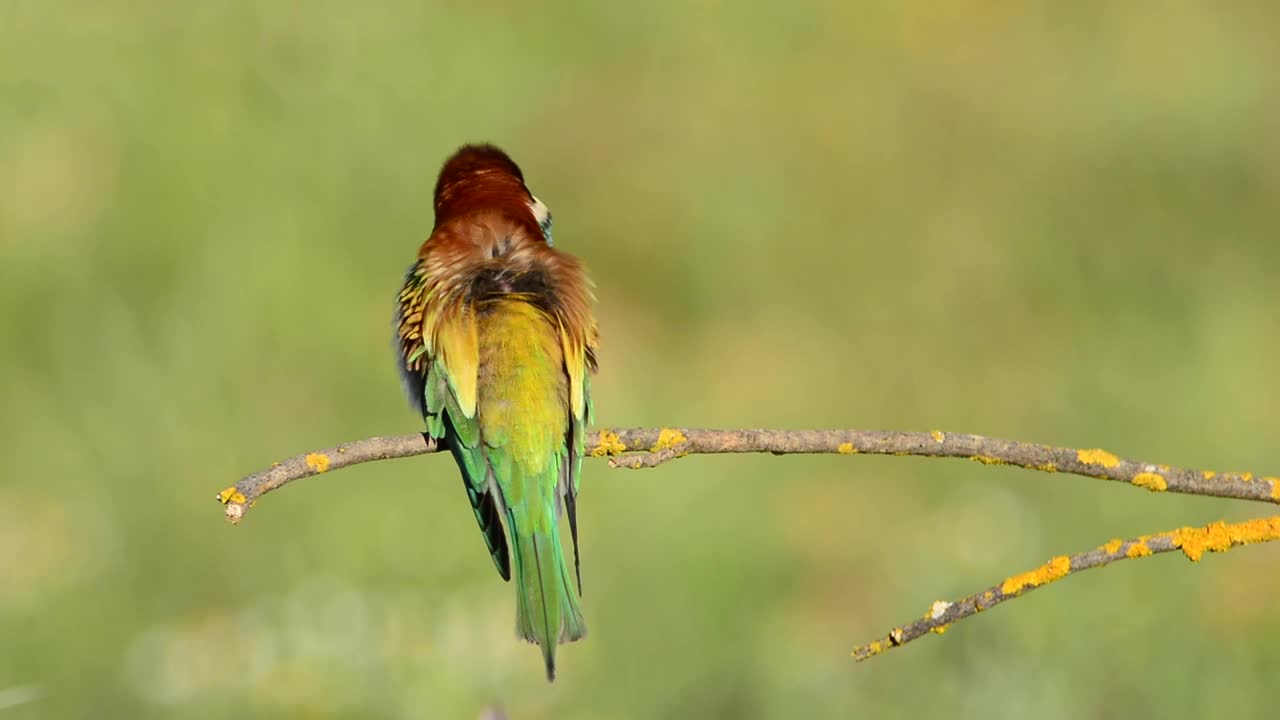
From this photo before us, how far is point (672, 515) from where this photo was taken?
171 inches

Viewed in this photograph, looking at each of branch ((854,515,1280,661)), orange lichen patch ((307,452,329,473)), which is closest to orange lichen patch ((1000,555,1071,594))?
branch ((854,515,1280,661))

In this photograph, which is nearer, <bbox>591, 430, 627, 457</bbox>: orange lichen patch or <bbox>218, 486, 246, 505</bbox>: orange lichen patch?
<bbox>218, 486, 246, 505</bbox>: orange lichen patch

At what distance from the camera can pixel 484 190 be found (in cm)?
289

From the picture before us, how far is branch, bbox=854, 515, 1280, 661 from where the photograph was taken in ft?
5.33

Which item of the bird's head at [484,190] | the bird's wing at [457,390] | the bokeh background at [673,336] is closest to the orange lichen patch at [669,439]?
the bird's wing at [457,390]

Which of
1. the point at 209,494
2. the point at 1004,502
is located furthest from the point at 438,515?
the point at 1004,502

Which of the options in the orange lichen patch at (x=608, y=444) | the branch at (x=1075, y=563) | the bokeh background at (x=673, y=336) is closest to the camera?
the branch at (x=1075, y=563)

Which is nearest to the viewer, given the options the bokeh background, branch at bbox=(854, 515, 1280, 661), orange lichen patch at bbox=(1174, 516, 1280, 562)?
branch at bbox=(854, 515, 1280, 661)

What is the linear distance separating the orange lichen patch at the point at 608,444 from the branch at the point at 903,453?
0.67 ft

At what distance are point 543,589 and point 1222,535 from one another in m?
1.00

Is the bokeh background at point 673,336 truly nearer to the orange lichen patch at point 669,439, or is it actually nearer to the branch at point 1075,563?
the orange lichen patch at point 669,439

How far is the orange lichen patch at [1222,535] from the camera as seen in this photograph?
68.2 inches

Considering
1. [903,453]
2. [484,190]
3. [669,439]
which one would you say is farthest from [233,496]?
[484,190]

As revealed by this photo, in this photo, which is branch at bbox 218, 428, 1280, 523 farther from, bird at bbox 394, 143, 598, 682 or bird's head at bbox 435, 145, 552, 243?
bird's head at bbox 435, 145, 552, 243
